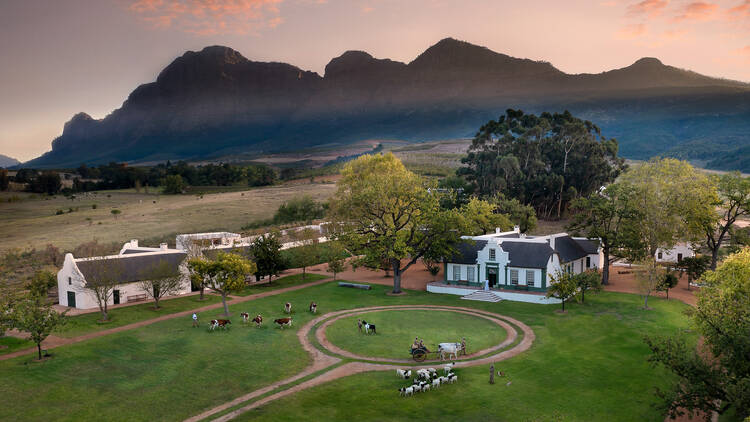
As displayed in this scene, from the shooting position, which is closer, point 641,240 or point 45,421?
point 45,421

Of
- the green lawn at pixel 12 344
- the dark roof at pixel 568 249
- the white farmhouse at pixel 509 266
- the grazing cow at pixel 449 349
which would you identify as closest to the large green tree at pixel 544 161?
the dark roof at pixel 568 249

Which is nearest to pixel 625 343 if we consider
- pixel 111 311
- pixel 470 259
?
pixel 470 259

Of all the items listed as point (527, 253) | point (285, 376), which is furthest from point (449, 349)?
point (527, 253)

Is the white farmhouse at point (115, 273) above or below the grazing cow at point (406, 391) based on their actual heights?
above

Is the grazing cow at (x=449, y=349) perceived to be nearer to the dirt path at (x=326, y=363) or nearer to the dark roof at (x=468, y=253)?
the dirt path at (x=326, y=363)

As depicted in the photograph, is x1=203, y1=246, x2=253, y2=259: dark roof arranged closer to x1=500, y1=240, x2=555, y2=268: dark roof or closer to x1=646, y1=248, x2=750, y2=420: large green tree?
x1=500, y1=240, x2=555, y2=268: dark roof

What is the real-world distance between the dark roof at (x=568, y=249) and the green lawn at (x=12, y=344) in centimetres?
4659

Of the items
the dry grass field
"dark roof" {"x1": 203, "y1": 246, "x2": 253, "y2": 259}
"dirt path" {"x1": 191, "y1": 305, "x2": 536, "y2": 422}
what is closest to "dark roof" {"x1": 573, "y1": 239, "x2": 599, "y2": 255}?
"dirt path" {"x1": 191, "y1": 305, "x2": 536, "y2": 422}

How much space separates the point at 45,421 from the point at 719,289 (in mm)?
33128

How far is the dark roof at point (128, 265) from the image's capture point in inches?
1689

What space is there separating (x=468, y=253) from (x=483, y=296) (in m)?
6.40

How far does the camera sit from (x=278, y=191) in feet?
450

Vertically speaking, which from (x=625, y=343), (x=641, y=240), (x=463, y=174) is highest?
(x=463, y=174)

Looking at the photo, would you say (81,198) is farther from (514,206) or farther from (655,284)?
(655,284)
